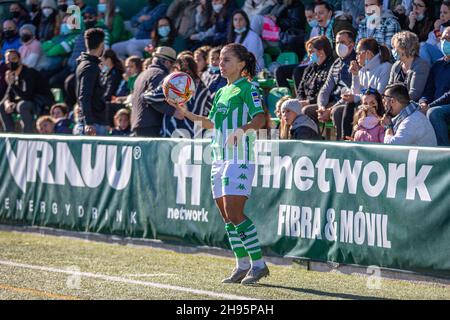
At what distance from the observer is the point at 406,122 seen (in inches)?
404

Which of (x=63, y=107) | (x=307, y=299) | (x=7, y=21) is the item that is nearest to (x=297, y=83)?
(x=63, y=107)

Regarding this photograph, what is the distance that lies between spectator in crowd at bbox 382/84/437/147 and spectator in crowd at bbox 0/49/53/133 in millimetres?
8728

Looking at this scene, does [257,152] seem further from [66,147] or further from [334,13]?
[334,13]

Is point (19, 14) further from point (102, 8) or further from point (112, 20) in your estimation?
point (112, 20)

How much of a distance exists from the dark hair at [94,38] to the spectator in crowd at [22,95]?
4.26 meters

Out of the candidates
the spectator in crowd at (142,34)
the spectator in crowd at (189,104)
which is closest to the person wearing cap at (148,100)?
the spectator in crowd at (189,104)

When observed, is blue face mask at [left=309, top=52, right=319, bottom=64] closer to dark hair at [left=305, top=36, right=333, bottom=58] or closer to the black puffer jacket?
dark hair at [left=305, top=36, right=333, bottom=58]

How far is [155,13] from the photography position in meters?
18.4

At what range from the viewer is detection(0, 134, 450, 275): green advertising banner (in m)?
9.23

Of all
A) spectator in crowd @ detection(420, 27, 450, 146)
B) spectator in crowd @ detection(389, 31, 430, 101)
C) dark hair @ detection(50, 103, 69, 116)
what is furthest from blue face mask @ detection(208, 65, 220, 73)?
dark hair @ detection(50, 103, 69, 116)

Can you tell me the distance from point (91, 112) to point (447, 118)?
5.12m

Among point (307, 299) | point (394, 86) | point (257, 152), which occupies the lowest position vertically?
point (307, 299)

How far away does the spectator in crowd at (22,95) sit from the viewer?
17656 millimetres

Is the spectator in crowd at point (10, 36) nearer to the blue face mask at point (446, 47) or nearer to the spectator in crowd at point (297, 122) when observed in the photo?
the spectator in crowd at point (297, 122)
